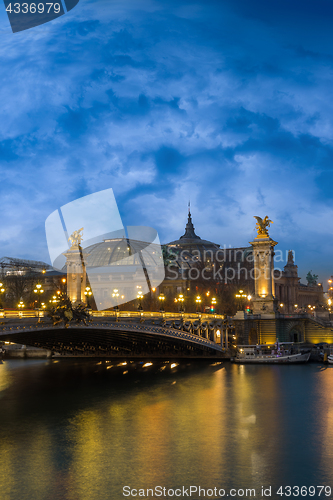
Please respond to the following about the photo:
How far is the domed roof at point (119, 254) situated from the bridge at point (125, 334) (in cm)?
5965

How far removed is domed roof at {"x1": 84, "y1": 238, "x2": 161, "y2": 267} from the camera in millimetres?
137125

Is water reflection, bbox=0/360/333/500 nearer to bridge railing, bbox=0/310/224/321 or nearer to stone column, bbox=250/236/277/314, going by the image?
bridge railing, bbox=0/310/224/321

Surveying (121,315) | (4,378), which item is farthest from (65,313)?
(4,378)

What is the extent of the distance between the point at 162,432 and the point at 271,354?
1459 inches

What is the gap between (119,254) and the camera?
140375mm

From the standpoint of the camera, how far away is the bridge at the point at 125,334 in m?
43.4

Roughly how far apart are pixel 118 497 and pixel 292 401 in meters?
21.8

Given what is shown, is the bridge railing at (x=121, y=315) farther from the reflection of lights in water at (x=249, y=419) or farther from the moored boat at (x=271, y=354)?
the reflection of lights in water at (x=249, y=419)

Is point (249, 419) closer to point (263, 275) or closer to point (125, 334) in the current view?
point (125, 334)

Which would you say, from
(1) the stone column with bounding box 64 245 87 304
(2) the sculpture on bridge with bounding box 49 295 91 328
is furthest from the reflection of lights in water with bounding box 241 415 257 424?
(1) the stone column with bounding box 64 245 87 304

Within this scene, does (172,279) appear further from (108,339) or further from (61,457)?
(61,457)

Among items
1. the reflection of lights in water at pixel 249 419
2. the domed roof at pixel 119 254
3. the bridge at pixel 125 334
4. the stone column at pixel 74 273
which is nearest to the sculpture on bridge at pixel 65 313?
Answer: the bridge at pixel 125 334

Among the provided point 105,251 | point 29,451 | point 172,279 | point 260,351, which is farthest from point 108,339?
point 105,251

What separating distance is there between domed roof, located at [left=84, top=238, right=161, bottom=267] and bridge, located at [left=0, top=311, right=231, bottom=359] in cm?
5965
